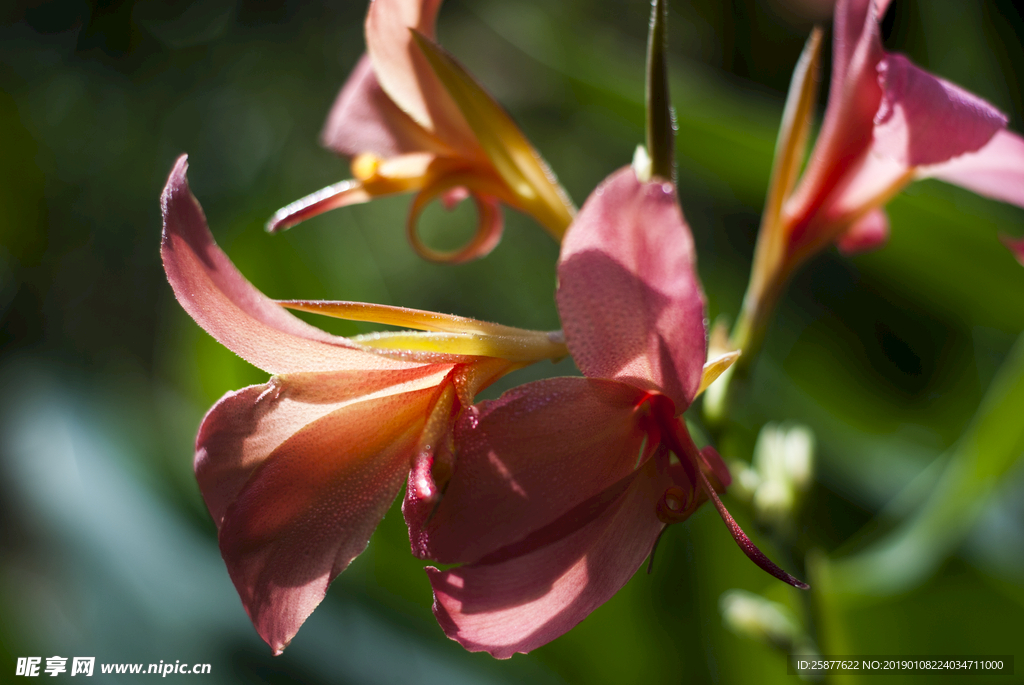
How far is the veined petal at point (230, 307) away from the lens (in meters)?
0.35

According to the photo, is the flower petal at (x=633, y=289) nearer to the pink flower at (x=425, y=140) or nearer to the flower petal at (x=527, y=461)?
the flower petal at (x=527, y=461)

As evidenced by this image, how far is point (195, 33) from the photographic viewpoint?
201cm

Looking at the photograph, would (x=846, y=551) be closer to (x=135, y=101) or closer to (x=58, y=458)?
(x=58, y=458)

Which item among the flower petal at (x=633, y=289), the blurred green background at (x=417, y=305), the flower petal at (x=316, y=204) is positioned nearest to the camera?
the flower petal at (x=633, y=289)

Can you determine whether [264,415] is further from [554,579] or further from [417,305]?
[417,305]

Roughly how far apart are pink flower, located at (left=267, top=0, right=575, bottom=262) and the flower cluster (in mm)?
195

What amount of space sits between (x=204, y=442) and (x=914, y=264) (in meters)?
1.00

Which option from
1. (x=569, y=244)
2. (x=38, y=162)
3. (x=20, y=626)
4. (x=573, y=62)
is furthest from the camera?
(x=38, y=162)

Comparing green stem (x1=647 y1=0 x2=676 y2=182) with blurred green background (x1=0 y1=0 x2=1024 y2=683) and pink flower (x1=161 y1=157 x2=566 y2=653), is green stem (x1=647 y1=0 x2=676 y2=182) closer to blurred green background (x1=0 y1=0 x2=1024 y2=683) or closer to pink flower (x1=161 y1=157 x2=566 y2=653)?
pink flower (x1=161 y1=157 x2=566 y2=653)

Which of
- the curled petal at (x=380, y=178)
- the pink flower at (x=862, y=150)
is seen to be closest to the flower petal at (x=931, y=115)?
the pink flower at (x=862, y=150)

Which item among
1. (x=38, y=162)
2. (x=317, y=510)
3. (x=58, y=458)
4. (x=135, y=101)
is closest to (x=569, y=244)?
(x=317, y=510)

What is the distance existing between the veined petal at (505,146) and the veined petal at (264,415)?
22cm

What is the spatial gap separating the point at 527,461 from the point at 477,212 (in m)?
0.38

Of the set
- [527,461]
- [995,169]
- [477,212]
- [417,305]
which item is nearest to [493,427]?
[527,461]
